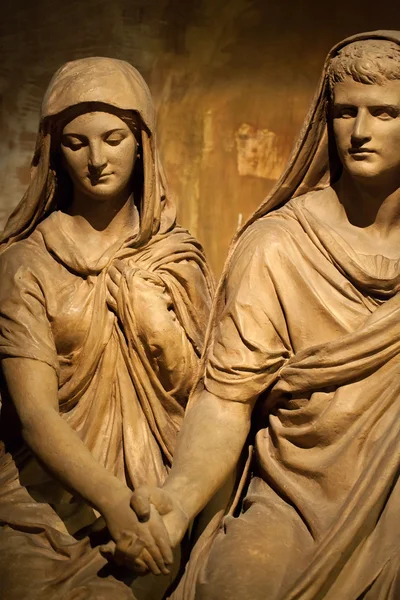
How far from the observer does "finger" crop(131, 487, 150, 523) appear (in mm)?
3523

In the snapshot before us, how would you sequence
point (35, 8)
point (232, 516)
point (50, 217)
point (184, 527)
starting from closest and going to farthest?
1. point (184, 527)
2. point (232, 516)
3. point (50, 217)
4. point (35, 8)

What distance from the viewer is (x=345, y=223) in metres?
4.03

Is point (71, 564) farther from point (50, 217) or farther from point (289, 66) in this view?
point (289, 66)

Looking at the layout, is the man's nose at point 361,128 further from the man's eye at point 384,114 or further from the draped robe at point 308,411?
the draped robe at point 308,411

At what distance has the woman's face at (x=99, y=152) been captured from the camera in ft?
13.3

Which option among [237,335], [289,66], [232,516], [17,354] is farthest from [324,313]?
[289,66]

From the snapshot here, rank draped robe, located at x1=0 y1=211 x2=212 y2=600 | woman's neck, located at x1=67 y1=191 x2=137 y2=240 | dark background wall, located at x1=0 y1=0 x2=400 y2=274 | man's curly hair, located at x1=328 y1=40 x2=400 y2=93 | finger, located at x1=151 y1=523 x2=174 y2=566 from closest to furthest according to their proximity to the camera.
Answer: finger, located at x1=151 y1=523 x2=174 y2=566, man's curly hair, located at x1=328 y1=40 x2=400 y2=93, draped robe, located at x1=0 y1=211 x2=212 y2=600, woman's neck, located at x1=67 y1=191 x2=137 y2=240, dark background wall, located at x1=0 y1=0 x2=400 y2=274

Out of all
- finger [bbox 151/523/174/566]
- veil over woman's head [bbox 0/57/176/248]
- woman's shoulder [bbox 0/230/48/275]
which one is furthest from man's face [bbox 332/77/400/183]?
finger [bbox 151/523/174/566]

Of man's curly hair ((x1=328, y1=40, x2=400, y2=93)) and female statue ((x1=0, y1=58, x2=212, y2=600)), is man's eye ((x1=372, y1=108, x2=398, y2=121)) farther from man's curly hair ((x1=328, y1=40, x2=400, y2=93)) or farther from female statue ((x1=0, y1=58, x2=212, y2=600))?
female statue ((x1=0, y1=58, x2=212, y2=600))

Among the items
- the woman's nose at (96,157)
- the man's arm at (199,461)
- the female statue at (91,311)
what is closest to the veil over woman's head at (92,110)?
the female statue at (91,311)

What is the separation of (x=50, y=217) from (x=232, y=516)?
40.2 inches

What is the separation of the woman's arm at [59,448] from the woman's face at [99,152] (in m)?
0.54

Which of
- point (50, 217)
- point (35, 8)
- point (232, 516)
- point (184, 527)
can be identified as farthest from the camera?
point (35, 8)

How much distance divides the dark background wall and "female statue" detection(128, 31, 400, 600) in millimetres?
1260
